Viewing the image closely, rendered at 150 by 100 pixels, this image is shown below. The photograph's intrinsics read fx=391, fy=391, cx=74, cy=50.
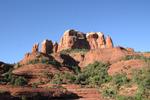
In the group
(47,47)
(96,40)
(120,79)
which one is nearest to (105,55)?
(120,79)

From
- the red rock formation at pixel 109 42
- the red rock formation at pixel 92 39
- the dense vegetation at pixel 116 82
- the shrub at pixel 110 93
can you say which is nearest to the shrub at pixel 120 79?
the dense vegetation at pixel 116 82

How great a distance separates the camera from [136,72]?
46406 millimetres

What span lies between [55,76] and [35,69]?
3833 millimetres

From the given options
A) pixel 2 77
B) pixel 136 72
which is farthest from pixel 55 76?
pixel 136 72

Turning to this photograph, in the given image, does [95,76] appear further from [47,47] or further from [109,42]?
[109,42]

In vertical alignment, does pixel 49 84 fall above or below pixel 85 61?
below

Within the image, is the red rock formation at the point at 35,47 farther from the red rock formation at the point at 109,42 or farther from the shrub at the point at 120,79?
the shrub at the point at 120,79

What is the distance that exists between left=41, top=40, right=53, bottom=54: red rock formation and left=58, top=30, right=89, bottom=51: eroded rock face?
1.96 m

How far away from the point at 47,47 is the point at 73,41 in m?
5.68

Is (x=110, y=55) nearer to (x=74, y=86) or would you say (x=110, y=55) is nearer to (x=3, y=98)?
(x=74, y=86)

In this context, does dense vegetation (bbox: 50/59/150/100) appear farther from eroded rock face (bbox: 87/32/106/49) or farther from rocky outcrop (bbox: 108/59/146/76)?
eroded rock face (bbox: 87/32/106/49)

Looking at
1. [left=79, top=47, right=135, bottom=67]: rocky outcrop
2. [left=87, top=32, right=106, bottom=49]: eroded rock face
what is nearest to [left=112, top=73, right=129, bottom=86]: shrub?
[left=79, top=47, right=135, bottom=67]: rocky outcrop

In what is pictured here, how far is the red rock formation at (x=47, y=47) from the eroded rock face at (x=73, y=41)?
6.44 ft

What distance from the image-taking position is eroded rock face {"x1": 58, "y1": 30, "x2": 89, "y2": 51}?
273ft
